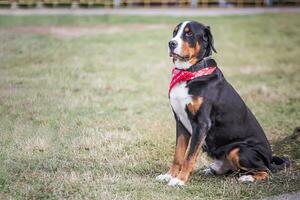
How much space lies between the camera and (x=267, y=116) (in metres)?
11.3

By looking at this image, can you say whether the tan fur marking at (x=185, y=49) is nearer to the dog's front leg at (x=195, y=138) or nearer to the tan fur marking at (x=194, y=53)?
the tan fur marking at (x=194, y=53)

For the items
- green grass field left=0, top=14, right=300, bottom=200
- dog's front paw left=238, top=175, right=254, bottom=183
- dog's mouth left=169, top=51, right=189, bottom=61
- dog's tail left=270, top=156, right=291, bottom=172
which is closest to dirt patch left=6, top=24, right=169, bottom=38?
green grass field left=0, top=14, right=300, bottom=200

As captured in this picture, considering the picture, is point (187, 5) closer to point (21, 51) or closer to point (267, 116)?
point (21, 51)

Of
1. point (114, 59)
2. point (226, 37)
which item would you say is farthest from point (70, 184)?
point (226, 37)

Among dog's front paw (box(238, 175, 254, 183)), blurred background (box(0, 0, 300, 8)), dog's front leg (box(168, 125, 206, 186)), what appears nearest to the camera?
dog's front leg (box(168, 125, 206, 186))

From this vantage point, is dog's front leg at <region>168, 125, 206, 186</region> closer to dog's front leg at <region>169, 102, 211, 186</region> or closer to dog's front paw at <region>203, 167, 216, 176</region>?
dog's front leg at <region>169, 102, 211, 186</region>

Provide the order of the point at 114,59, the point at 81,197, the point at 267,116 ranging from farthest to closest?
the point at 114,59 → the point at 267,116 → the point at 81,197

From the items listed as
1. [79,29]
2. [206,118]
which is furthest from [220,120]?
[79,29]

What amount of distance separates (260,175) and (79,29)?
1276 centimetres

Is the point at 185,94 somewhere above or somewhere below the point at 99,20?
above

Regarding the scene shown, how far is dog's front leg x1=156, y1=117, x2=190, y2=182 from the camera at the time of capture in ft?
23.1

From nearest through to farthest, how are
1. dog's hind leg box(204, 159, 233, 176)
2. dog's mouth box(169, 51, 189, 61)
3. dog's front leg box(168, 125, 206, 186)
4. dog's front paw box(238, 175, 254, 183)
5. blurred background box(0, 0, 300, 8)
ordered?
dog's front leg box(168, 125, 206, 186)
dog's mouth box(169, 51, 189, 61)
dog's front paw box(238, 175, 254, 183)
dog's hind leg box(204, 159, 233, 176)
blurred background box(0, 0, 300, 8)

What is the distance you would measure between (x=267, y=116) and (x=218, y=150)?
436cm

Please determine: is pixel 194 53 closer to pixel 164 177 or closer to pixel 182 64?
pixel 182 64
